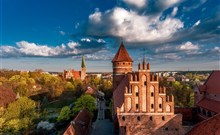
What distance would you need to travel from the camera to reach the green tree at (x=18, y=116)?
29.8 m

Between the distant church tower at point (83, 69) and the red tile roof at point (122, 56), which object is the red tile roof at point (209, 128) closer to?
the red tile roof at point (122, 56)

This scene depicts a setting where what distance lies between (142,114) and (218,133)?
6649 mm

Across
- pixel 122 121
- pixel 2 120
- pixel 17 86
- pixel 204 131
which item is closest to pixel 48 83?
pixel 17 86

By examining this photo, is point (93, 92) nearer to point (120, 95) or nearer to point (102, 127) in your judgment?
point (102, 127)

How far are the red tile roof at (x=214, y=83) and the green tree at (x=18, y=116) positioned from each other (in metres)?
27.6

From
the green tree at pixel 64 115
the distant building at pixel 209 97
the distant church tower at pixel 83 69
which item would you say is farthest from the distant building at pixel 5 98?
the distant church tower at pixel 83 69

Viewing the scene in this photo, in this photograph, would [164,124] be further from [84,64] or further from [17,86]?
[84,64]

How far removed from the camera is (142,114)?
18719 millimetres

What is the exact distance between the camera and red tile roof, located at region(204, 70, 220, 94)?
2470cm

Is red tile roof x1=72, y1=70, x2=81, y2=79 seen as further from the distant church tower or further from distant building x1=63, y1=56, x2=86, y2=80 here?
the distant church tower

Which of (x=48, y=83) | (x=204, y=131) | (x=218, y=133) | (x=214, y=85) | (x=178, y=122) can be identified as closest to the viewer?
(x=218, y=133)

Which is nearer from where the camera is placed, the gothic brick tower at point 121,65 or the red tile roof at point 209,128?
the red tile roof at point 209,128

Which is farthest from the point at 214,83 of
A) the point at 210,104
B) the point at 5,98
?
the point at 5,98

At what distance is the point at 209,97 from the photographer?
26250 millimetres
